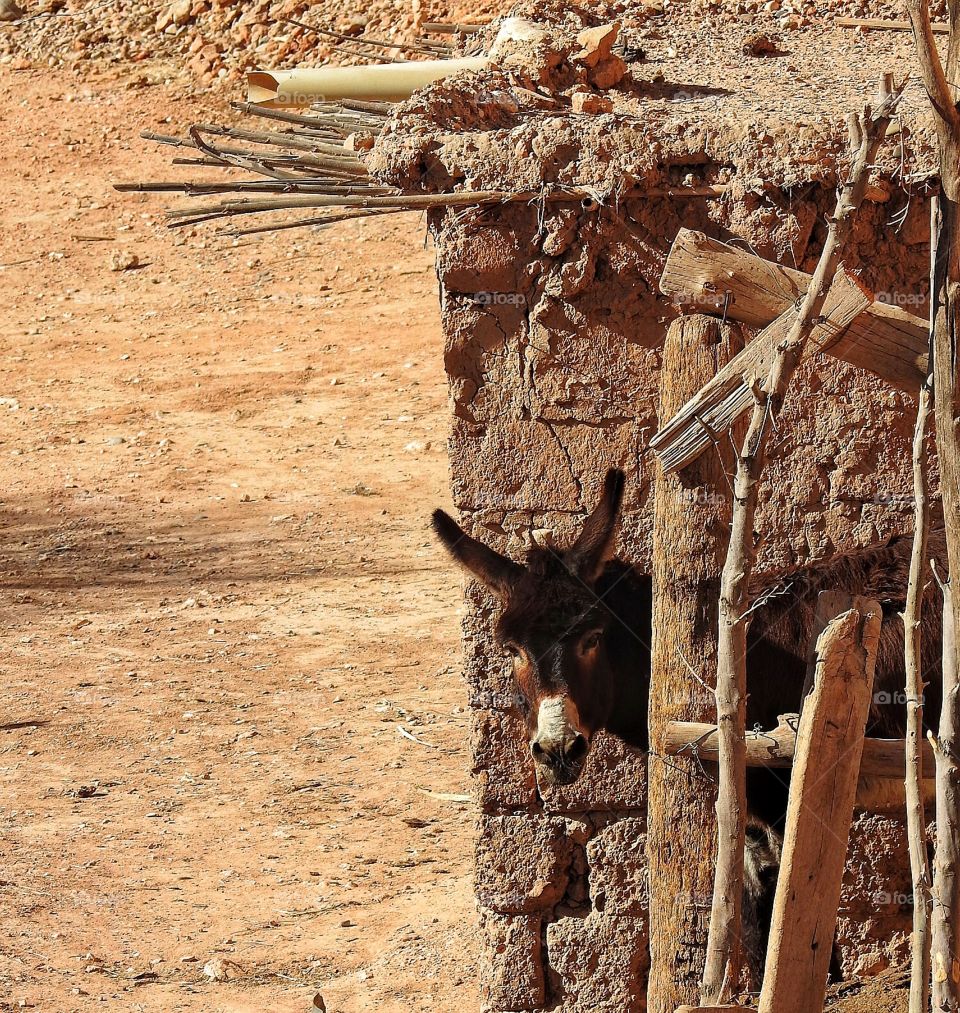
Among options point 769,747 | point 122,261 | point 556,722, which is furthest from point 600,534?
point 122,261

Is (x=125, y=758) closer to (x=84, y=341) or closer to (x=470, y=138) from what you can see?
(x=470, y=138)

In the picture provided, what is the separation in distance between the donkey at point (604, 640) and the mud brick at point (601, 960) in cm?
47

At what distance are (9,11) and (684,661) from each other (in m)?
18.3

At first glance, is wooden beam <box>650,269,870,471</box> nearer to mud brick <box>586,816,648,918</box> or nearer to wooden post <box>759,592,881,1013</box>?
wooden post <box>759,592,881,1013</box>

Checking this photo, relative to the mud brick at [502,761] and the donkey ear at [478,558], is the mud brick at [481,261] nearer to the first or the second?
the donkey ear at [478,558]

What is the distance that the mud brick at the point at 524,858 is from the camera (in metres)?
4.53

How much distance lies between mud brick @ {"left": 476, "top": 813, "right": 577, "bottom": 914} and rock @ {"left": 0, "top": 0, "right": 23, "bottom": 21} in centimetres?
1730

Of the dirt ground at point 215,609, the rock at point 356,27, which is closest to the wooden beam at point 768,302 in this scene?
the dirt ground at point 215,609

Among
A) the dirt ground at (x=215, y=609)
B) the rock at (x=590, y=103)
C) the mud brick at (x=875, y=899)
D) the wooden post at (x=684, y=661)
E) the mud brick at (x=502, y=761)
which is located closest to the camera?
the wooden post at (x=684, y=661)

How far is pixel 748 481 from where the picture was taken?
3.02 metres

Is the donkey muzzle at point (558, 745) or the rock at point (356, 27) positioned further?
the rock at point (356, 27)

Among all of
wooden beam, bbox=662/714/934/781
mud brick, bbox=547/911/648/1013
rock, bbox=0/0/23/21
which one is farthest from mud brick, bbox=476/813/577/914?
rock, bbox=0/0/23/21

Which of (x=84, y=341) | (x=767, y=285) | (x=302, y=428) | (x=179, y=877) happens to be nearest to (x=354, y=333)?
(x=302, y=428)

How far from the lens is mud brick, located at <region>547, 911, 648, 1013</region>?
4.55m
